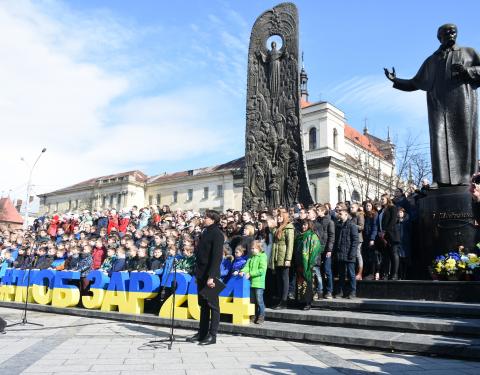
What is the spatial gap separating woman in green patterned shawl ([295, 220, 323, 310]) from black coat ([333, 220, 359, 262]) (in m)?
0.54

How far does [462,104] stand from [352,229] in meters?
3.58

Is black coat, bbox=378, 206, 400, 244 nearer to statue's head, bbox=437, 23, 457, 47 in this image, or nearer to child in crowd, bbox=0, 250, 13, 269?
statue's head, bbox=437, 23, 457, 47

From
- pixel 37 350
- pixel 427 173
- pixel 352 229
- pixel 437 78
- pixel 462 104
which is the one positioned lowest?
pixel 37 350

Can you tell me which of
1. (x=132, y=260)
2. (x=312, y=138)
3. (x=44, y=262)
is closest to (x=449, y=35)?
(x=132, y=260)

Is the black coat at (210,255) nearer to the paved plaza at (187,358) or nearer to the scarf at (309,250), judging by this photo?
the paved plaza at (187,358)

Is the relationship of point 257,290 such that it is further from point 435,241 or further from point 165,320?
point 435,241

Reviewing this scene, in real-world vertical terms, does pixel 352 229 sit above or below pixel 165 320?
above

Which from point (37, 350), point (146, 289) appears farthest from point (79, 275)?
point (37, 350)

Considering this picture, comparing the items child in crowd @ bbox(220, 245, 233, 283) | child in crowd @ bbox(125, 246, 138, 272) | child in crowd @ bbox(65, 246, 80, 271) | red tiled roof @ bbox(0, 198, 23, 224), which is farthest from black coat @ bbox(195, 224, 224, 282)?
red tiled roof @ bbox(0, 198, 23, 224)

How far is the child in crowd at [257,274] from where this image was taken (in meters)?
7.99

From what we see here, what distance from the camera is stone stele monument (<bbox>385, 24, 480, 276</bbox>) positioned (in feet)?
27.6

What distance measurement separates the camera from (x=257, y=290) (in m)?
8.02

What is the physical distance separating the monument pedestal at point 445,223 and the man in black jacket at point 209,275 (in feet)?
15.1

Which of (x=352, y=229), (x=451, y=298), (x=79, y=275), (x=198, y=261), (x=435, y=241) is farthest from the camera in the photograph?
(x=79, y=275)
